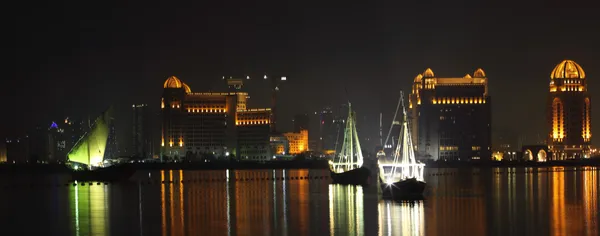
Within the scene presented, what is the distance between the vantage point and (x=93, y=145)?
123500mm

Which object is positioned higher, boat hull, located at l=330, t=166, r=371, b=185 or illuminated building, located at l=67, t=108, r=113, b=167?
illuminated building, located at l=67, t=108, r=113, b=167

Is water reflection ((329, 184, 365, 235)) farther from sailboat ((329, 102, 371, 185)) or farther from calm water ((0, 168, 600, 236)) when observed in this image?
sailboat ((329, 102, 371, 185))

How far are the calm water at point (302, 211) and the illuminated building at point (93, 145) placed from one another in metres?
28.2

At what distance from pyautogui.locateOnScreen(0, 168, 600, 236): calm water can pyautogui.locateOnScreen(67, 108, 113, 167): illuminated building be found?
92.5ft

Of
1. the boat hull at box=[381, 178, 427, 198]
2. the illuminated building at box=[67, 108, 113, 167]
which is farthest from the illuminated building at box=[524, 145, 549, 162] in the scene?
the boat hull at box=[381, 178, 427, 198]

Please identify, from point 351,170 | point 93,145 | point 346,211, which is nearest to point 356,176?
point 351,170

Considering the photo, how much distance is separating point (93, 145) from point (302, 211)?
6429 centimetres

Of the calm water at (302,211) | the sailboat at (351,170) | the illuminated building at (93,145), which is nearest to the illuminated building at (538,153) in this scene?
the sailboat at (351,170)

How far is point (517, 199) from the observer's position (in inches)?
2965

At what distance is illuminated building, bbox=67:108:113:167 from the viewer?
123 metres

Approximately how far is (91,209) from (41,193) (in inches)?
1023

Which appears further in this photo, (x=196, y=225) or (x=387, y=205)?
(x=387, y=205)

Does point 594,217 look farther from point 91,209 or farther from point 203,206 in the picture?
point 91,209

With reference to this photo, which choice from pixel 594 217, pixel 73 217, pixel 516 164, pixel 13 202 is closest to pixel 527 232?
pixel 594 217
